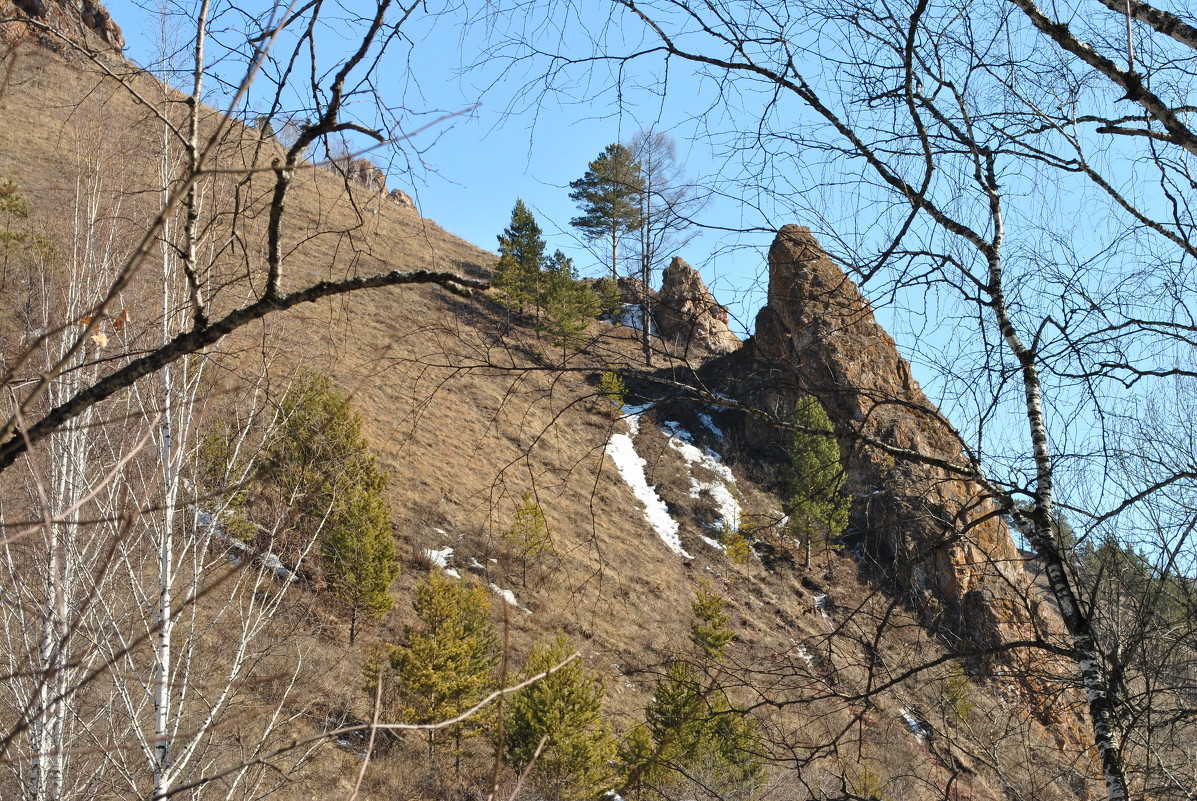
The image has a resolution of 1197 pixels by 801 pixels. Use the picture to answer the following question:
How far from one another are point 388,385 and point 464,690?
13835mm

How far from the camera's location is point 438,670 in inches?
489

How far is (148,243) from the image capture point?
70 cm

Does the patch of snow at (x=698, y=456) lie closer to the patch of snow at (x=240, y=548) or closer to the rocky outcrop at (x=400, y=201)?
the patch of snow at (x=240, y=548)

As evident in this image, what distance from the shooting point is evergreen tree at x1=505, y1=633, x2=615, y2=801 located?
11.7 m

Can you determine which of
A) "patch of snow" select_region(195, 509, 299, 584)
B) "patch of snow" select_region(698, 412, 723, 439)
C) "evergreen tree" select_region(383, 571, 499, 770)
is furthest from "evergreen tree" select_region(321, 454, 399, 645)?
"patch of snow" select_region(698, 412, 723, 439)

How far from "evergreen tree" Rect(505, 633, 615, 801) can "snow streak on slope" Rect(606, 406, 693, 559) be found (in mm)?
11133

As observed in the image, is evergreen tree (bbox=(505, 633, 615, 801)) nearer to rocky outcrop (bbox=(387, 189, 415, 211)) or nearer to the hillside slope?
the hillside slope

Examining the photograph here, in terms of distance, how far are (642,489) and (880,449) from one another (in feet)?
80.1

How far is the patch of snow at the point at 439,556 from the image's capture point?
1744 cm

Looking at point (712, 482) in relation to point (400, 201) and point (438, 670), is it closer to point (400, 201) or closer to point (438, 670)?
point (438, 670)

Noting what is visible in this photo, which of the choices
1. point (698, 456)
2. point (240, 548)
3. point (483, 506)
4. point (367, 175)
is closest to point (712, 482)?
point (698, 456)

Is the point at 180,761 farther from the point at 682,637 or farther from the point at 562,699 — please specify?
the point at 682,637

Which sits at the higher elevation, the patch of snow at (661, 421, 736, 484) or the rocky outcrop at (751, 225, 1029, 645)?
the patch of snow at (661, 421, 736, 484)

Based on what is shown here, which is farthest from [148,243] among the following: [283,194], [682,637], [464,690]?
[682,637]
